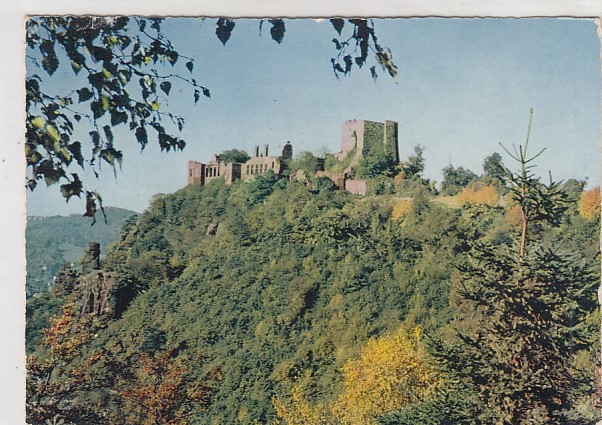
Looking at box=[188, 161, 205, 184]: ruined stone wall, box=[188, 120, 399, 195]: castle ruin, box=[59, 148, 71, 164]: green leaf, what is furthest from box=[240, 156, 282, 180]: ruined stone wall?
box=[59, 148, 71, 164]: green leaf

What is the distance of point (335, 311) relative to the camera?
13.9 ft

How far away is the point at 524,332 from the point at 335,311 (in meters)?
1.09

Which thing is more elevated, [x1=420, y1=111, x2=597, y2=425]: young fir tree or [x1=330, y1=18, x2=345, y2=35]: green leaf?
[x1=330, y1=18, x2=345, y2=35]: green leaf

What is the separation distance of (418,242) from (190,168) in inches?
57.6

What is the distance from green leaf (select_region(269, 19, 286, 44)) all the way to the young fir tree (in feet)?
4.98

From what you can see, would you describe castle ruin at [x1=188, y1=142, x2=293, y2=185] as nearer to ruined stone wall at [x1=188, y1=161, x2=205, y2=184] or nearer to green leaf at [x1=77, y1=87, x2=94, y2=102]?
ruined stone wall at [x1=188, y1=161, x2=205, y2=184]

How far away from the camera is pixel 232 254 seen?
437 centimetres

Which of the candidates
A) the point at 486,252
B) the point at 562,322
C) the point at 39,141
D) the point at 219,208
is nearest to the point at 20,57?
the point at 39,141

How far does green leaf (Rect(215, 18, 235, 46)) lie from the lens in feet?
12.5

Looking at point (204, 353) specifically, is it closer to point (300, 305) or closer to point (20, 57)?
point (300, 305)

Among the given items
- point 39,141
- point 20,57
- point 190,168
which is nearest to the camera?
point 39,141

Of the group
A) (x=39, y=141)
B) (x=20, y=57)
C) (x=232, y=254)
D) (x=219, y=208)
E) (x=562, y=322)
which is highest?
(x=20, y=57)

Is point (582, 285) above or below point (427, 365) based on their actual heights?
above

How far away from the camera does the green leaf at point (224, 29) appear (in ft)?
12.5
